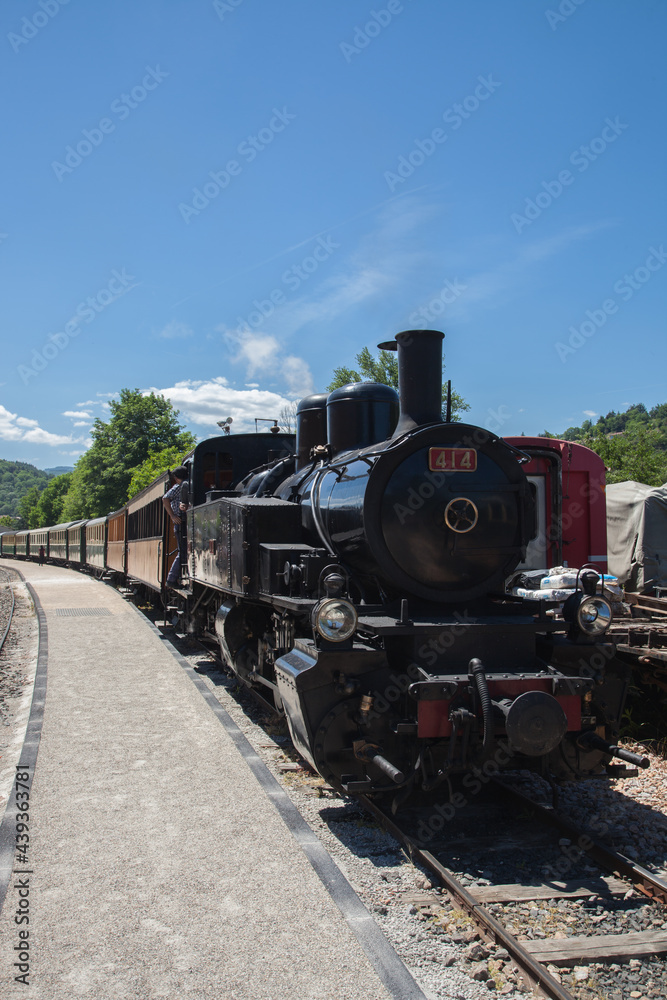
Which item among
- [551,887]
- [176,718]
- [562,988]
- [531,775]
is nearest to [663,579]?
[531,775]

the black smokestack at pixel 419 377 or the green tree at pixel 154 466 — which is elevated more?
the green tree at pixel 154 466

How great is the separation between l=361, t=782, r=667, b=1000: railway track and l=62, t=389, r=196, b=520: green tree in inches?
1885

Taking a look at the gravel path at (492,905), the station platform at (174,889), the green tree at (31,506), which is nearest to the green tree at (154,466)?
the station platform at (174,889)

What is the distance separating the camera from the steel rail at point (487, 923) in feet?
8.87

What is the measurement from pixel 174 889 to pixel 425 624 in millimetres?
1970

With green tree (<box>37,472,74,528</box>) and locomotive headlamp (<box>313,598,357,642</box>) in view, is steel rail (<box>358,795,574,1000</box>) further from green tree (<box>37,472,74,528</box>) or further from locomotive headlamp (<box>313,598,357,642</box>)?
green tree (<box>37,472,74,528</box>)

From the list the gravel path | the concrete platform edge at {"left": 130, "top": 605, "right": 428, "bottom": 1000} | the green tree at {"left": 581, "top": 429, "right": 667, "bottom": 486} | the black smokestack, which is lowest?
the gravel path

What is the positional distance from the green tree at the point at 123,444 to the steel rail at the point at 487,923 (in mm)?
48114

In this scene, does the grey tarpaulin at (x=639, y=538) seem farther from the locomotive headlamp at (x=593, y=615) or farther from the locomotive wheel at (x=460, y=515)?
the locomotive wheel at (x=460, y=515)

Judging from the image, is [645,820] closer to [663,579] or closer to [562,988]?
[562,988]

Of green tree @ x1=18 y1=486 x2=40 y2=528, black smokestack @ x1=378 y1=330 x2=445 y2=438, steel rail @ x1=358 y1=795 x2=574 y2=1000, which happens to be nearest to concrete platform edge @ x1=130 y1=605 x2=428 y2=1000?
steel rail @ x1=358 y1=795 x2=574 y2=1000

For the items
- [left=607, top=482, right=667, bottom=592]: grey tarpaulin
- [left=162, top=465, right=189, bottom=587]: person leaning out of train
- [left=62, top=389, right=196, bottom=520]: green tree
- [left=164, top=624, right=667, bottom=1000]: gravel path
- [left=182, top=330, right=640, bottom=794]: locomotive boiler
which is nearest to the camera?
[left=164, top=624, right=667, bottom=1000]: gravel path

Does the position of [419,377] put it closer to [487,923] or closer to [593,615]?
[593,615]

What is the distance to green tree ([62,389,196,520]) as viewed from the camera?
5112 cm
